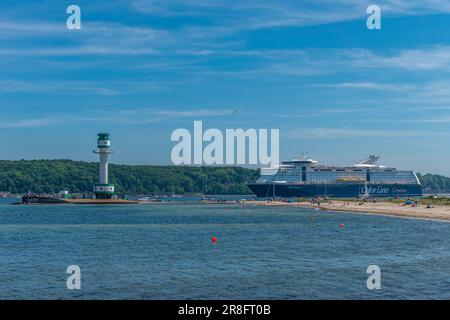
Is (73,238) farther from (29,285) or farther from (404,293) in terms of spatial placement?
(404,293)

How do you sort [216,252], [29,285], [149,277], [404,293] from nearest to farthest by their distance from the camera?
1. [404,293]
2. [29,285]
3. [149,277]
4. [216,252]
